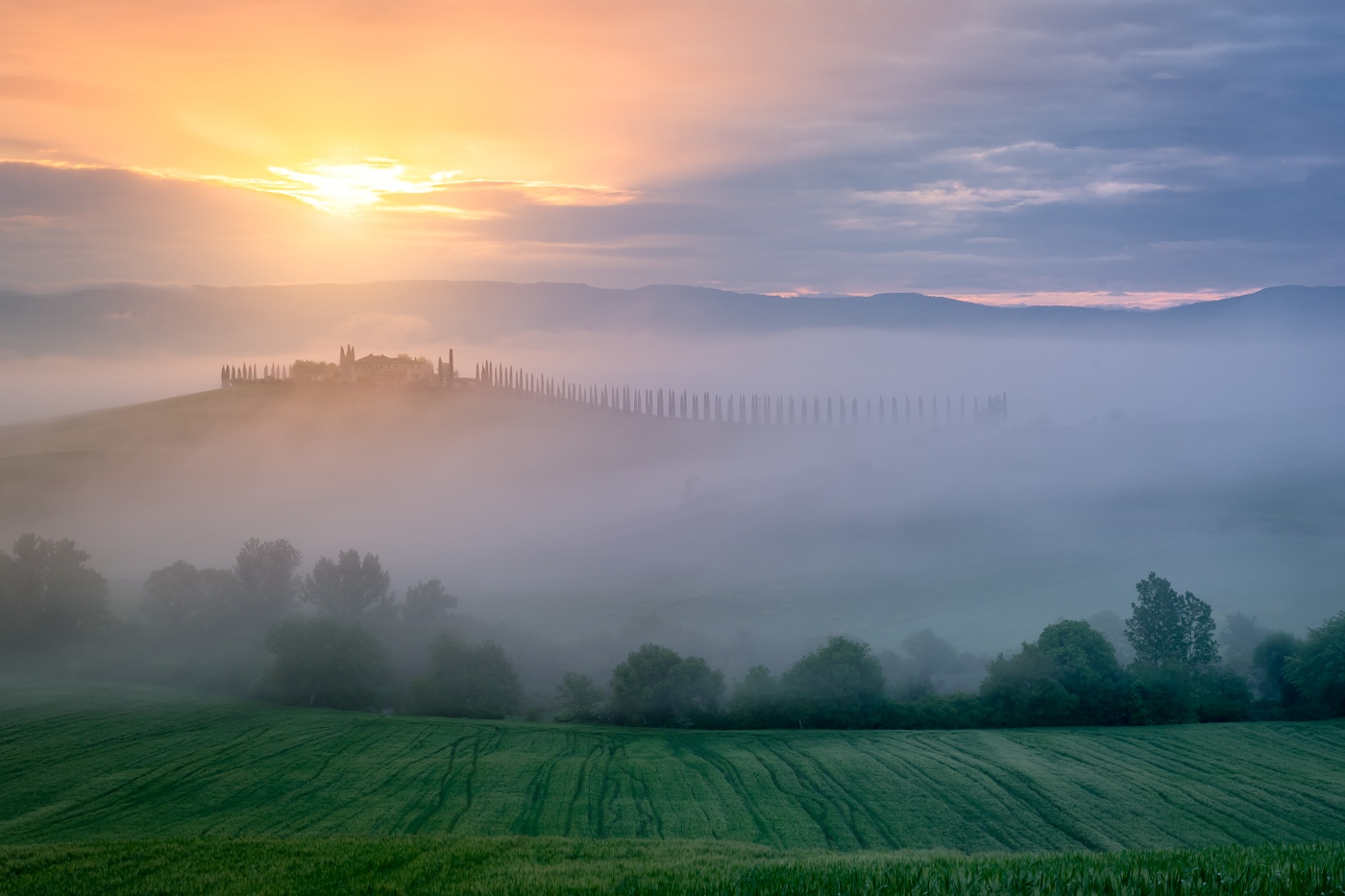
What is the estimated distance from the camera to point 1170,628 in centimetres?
9906

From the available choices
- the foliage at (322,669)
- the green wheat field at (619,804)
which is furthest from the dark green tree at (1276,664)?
the foliage at (322,669)

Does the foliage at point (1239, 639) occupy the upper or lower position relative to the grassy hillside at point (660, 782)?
upper

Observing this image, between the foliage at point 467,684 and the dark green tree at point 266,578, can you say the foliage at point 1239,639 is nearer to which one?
the foliage at point 467,684

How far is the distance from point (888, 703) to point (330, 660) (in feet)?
160

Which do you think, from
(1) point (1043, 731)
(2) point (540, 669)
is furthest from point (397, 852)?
(2) point (540, 669)

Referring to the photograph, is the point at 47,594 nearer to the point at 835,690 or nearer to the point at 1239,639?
the point at 835,690

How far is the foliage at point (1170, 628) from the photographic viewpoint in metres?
98.6

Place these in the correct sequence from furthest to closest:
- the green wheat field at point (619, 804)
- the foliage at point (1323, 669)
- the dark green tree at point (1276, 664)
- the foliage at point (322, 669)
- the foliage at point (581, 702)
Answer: the foliage at point (322, 669) < the dark green tree at point (1276, 664) < the foliage at point (581, 702) < the foliage at point (1323, 669) < the green wheat field at point (619, 804)

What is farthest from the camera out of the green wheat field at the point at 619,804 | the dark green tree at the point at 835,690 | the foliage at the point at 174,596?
the foliage at the point at 174,596

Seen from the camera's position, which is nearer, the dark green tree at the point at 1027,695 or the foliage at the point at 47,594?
the dark green tree at the point at 1027,695

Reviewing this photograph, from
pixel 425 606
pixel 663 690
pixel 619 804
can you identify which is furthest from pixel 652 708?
pixel 425 606

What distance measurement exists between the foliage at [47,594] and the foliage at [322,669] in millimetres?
32587

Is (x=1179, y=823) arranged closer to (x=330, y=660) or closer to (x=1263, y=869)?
(x=1263, y=869)

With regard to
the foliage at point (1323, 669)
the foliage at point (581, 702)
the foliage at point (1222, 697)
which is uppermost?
the foliage at point (1323, 669)
